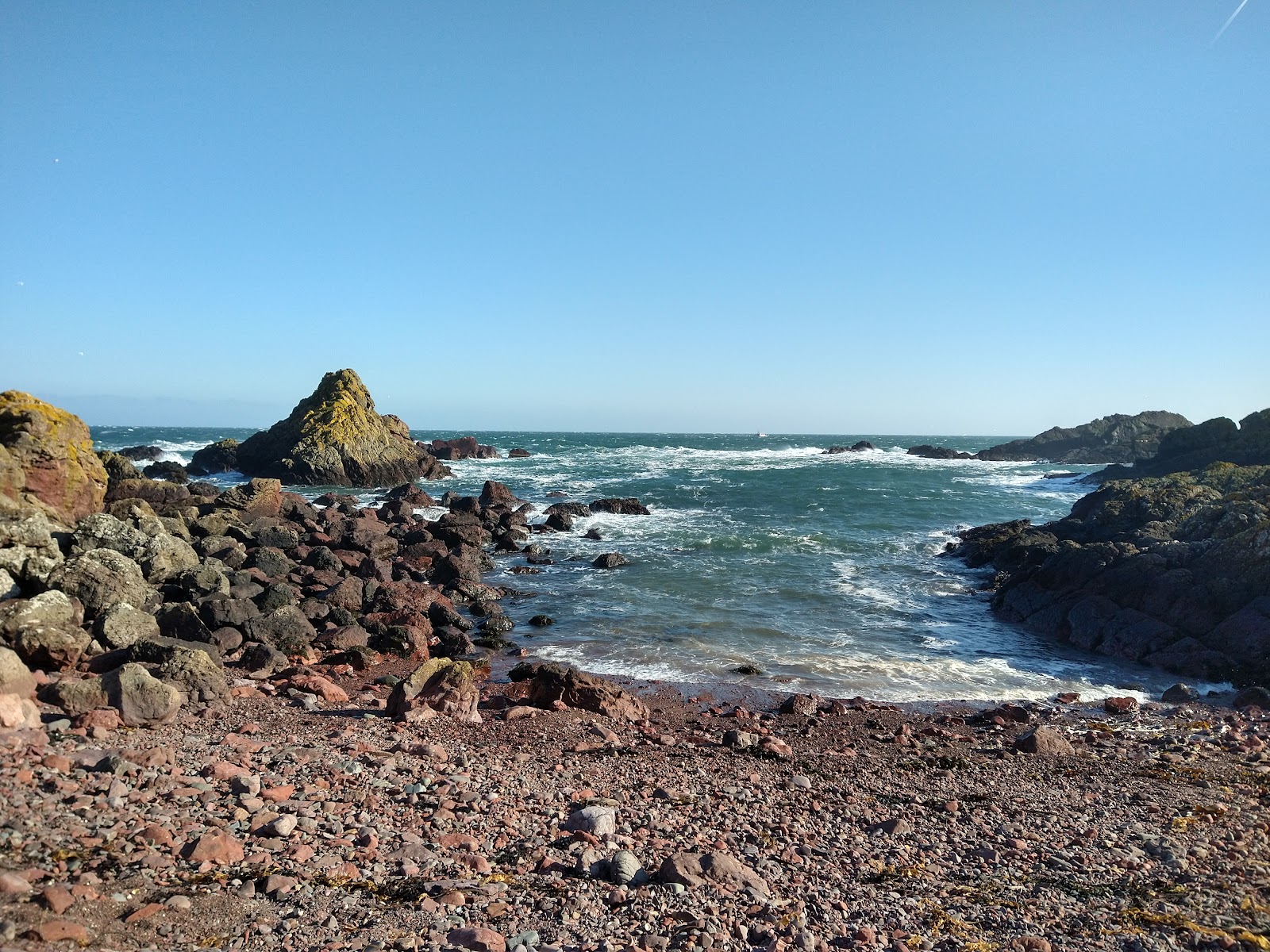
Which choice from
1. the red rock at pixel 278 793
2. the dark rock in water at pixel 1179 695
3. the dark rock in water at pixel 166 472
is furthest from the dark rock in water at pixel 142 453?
the dark rock in water at pixel 1179 695

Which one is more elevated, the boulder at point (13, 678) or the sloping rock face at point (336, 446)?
the sloping rock face at point (336, 446)

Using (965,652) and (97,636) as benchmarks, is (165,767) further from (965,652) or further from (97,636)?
(965,652)

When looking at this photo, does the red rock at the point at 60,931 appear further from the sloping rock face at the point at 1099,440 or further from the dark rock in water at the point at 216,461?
the sloping rock face at the point at 1099,440

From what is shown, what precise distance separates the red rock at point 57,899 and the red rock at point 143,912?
306mm

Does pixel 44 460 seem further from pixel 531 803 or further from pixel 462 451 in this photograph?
pixel 462 451

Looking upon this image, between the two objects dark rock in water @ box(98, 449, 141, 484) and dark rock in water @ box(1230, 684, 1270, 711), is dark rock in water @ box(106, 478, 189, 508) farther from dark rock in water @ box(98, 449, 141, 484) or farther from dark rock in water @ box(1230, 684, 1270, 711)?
dark rock in water @ box(1230, 684, 1270, 711)

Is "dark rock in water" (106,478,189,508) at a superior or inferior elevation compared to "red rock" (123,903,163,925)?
superior

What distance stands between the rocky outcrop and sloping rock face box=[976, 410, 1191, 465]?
45.7 meters

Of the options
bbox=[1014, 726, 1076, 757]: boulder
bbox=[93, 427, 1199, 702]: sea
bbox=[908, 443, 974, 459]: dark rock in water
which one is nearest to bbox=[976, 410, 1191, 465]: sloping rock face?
bbox=[908, 443, 974, 459]: dark rock in water

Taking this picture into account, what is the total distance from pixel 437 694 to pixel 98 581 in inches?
261

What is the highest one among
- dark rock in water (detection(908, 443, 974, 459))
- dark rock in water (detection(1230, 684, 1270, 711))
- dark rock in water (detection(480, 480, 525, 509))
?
dark rock in water (detection(908, 443, 974, 459))

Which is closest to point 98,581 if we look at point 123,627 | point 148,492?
point 123,627

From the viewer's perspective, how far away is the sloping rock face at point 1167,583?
1309 cm

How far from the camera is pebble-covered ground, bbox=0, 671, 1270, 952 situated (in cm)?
446
